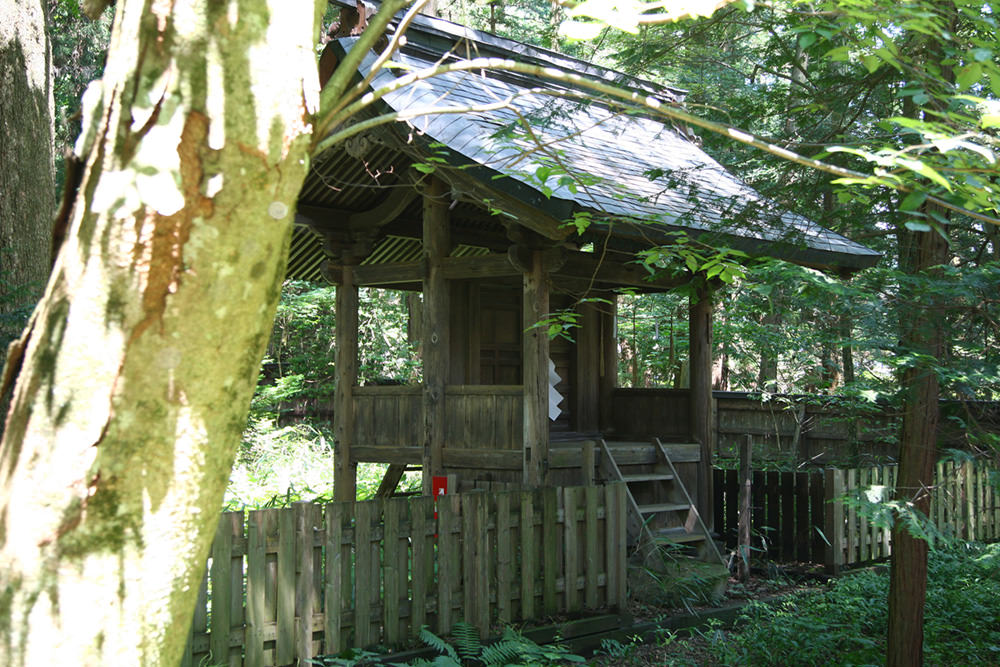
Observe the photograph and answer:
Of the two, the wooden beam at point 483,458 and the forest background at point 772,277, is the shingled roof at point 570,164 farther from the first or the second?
the wooden beam at point 483,458

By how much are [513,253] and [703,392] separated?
387 cm

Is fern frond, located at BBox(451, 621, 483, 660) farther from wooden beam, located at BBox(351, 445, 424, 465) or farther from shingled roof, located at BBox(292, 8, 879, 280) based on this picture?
shingled roof, located at BBox(292, 8, 879, 280)

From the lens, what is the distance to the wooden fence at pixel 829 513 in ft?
33.3

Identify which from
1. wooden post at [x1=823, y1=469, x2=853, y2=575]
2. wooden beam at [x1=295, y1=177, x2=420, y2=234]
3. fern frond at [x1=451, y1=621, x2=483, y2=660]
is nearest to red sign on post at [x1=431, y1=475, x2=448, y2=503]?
fern frond at [x1=451, y1=621, x2=483, y2=660]

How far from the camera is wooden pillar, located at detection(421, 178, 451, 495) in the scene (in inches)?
362

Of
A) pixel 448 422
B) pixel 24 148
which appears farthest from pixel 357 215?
pixel 24 148

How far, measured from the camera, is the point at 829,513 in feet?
33.0

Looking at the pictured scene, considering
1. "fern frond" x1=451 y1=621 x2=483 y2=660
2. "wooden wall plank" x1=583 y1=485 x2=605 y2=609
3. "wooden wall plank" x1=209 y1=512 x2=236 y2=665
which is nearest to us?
"wooden wall plank" x1=209 y1=512 x2=236 y2=665

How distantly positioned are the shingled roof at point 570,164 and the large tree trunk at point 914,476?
1.13m

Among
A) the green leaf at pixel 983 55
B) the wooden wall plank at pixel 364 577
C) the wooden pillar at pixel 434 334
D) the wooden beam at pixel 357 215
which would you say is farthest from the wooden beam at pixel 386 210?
the green leaf at pixel 983 55

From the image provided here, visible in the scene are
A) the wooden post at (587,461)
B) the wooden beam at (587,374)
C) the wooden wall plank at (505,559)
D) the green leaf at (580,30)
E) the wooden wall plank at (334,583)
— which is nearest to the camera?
the green leaf at (580,30)

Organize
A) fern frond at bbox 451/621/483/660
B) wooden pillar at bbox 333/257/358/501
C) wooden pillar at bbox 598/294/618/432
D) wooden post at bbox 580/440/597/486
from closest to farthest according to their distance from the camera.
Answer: fern frond at bbox 451/621/483/660, wooden post at bbox 580/440/597/486, wooden pillar at bbox 333/257/358/501, wooden pillar at bbox 598/294/618/432

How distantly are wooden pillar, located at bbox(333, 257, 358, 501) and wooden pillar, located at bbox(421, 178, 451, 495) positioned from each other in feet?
4.87

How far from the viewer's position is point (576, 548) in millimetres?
7848
